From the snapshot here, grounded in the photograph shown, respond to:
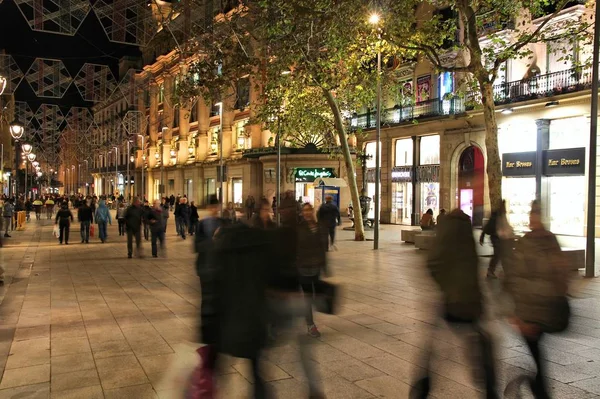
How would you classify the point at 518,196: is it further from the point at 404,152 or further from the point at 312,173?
the point at 312,173

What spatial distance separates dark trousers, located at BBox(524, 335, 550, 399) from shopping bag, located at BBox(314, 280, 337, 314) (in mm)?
1783

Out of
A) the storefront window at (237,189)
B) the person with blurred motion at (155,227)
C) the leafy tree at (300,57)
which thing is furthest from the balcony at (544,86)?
the storefront window at (237,189)

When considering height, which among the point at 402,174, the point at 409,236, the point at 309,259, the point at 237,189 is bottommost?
the point at 409,236

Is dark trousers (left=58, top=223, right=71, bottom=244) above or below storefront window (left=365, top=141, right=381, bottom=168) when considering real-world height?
below

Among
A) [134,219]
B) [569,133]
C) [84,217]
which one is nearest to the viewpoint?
[134,219]

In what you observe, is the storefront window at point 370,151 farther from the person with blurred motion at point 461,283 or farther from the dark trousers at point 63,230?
the person with blurred motion at point 461,283

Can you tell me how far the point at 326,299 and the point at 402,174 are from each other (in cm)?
2692

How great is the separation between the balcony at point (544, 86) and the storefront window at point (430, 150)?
199 inches

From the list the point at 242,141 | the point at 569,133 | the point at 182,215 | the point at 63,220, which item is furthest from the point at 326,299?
the point at 242,141

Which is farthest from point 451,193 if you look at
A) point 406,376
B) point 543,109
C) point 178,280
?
point 406,376

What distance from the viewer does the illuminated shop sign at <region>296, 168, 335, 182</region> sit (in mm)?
38875

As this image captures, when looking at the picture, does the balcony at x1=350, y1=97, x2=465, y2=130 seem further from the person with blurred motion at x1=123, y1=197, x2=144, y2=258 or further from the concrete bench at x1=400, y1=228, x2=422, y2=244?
the person with blurred motion at x1=123, y1=197, x2=144, y2=258

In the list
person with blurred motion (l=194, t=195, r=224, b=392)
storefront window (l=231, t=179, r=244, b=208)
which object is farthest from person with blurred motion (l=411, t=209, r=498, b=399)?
storefront window (l=231, t=179, r=244, b=208)

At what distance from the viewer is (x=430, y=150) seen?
3033 cm
